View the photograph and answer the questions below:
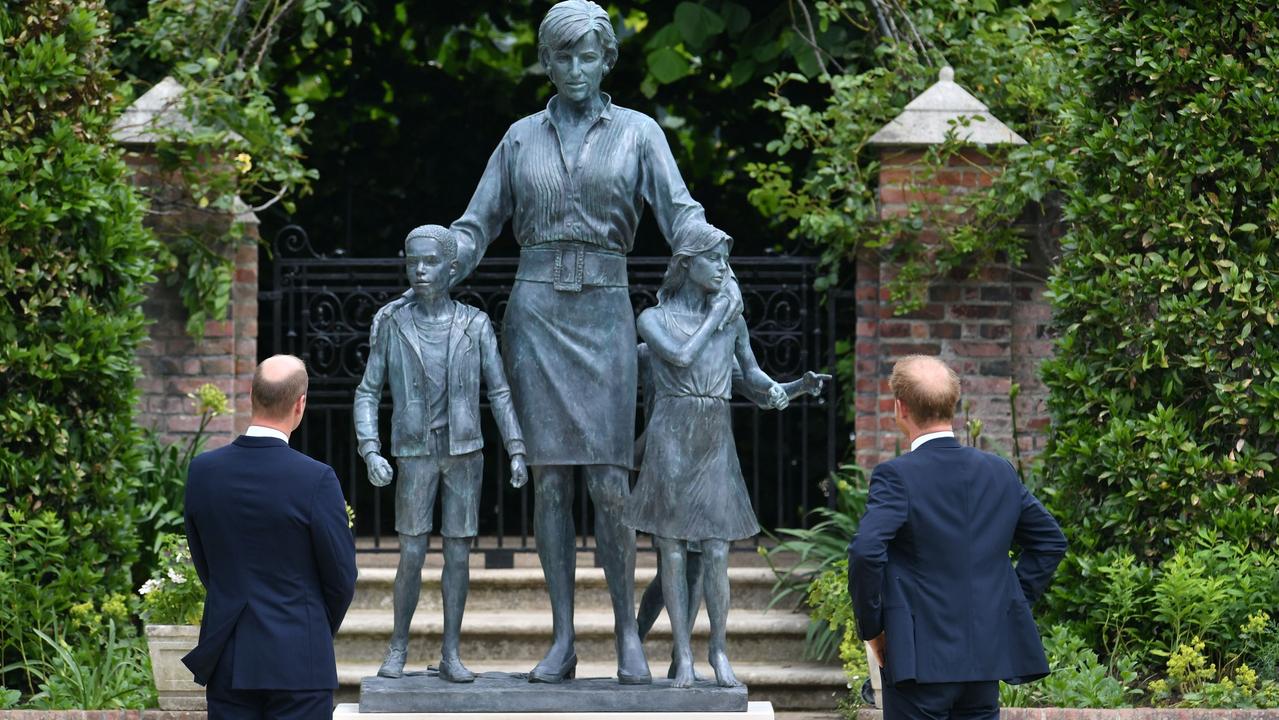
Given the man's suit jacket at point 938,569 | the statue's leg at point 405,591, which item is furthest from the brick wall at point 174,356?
the man's suit jacket at point 938,569

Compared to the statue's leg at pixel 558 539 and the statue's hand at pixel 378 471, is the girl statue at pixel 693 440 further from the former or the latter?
the statue's hand at pixel 378 471

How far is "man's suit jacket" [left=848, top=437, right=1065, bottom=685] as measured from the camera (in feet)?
13.0

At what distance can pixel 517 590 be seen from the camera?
7844 mm

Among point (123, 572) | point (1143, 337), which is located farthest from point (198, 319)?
point (1143, 337)

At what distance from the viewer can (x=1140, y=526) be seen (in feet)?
21.8

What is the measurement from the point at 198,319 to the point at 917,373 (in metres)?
4.67

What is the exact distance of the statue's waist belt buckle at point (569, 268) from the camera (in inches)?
210

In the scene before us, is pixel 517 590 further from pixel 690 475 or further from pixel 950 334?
pixel 690 475

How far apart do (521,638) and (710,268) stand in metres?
2.83

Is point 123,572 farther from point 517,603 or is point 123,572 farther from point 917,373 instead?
point 917,373

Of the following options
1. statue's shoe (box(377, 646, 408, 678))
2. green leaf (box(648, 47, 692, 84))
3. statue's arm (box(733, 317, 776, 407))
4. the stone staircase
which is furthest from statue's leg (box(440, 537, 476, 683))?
green leaf (box(648, 47, 692, 84))

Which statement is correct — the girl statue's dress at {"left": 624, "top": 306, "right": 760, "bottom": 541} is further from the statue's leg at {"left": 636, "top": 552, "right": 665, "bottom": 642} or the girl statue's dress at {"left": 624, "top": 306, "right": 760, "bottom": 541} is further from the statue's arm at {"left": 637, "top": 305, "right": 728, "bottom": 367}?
the statue's leg at {"left": 636, "top": 552, "right": 665, "bottom": 642}

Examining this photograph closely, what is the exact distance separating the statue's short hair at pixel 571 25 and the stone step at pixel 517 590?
10.1 feet

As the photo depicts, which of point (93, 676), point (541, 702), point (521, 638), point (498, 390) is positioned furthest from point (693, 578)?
point (93, 676)
